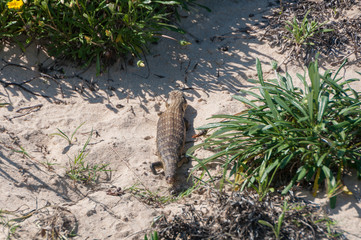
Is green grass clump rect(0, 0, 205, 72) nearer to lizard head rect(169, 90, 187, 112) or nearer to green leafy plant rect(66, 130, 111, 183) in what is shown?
lizard head rect(169, 90, 187, 112)

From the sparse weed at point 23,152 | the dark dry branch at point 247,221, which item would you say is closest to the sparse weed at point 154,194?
the dark dry branch at point 247,221

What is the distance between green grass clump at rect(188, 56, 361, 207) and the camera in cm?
407

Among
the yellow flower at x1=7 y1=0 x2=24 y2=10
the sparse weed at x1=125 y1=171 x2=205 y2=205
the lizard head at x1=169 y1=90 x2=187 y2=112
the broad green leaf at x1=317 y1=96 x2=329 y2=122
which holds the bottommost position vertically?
the sparse weed at x1=125 y1=171 x2=205 y2=205

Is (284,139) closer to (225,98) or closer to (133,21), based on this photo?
(225,98)

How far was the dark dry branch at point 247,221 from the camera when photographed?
376 cm

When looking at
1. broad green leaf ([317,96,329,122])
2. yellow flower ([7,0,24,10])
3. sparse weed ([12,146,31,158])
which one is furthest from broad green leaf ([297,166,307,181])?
yellow flower ([7,0,24,10])

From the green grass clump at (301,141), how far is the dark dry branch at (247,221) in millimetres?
187

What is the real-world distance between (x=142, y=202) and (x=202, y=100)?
2.01 meters

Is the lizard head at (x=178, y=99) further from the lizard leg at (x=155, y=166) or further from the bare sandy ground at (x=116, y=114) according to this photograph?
the lizard leg at (x=155, y=166)

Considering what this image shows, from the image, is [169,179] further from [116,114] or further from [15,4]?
[15,4]

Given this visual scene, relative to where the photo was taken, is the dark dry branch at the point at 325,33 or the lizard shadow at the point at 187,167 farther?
the dark dry branch at the point at 325,33

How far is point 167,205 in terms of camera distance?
14.7 ft

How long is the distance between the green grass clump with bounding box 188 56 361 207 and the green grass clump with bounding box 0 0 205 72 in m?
2.10

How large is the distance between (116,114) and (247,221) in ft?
8.21
